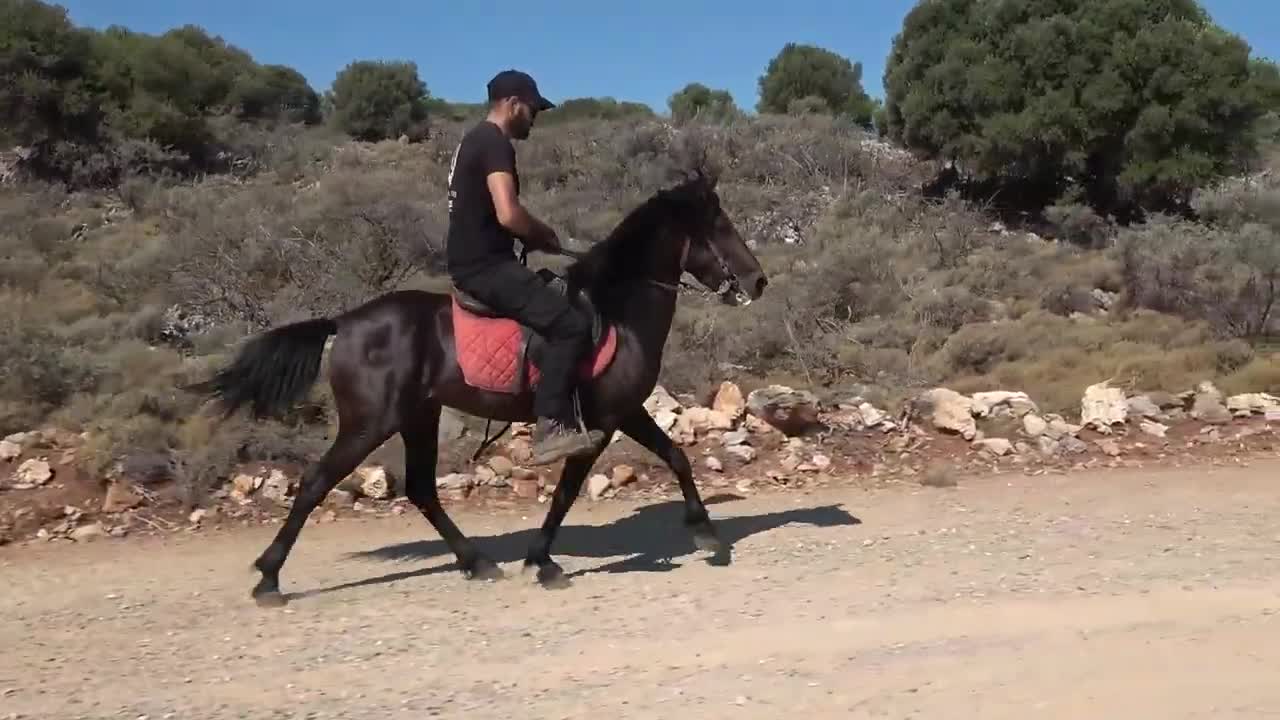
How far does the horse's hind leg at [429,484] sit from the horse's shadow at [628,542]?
0.27 metres

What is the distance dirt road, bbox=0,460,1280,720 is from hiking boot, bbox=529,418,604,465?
2.54ft

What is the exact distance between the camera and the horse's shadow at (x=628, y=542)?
7.17 metres

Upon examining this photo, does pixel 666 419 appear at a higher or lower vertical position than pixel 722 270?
lower

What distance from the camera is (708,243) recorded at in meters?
7.10

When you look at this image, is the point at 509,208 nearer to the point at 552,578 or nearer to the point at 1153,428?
the point at 552,578

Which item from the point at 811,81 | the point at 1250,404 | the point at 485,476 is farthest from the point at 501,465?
the point at 811,81

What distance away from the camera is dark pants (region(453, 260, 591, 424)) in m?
6.59

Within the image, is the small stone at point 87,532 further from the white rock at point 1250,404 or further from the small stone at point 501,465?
the white rock at point 1250,404

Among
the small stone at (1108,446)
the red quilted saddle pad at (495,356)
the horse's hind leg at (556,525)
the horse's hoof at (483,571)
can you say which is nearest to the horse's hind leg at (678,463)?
the horse's hind leg at (556,525)

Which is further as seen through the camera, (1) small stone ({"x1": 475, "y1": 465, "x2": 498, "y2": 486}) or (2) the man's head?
(1) small stone ({"x1": 475, "y1": 465, "x2": 498, "y2": 486})

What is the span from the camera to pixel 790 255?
1900 cm

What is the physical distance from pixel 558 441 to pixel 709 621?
4.78 ft

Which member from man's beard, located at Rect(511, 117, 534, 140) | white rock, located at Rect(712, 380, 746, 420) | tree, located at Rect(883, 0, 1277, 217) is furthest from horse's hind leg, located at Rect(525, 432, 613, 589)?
tree, located at Rect(883, 0, 1277, 217)

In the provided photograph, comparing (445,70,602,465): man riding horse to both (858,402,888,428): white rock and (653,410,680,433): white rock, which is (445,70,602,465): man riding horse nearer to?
(653,410,680,433): white rock
